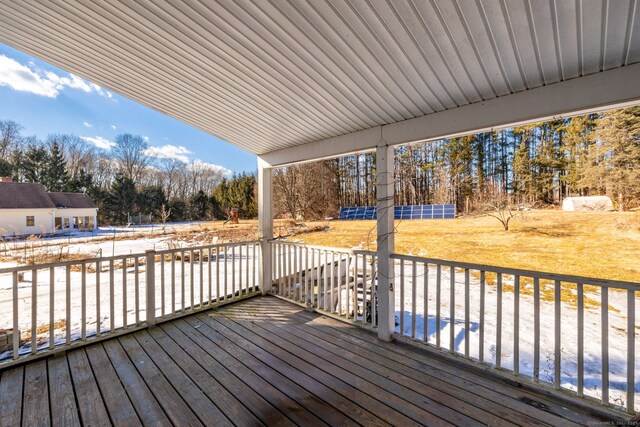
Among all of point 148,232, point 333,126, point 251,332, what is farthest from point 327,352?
point 148,232

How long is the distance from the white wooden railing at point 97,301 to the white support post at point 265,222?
0.14m

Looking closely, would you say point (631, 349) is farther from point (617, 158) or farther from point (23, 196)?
point (23, 196)

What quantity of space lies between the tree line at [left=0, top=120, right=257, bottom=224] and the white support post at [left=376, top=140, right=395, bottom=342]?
7672 mm

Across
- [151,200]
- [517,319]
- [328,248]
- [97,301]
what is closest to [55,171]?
[151,200]

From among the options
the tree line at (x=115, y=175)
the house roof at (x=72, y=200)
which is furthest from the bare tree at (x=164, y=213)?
the house roof at (x=72, y=200)

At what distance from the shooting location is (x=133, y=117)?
11.8 meters

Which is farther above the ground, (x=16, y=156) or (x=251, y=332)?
(x=16, y=156)

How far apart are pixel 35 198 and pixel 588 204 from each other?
11.9 m

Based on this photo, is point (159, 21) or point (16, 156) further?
point (16, 156)

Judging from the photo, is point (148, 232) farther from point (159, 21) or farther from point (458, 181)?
point (458, 181)

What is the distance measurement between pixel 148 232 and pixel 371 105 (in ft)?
28.1

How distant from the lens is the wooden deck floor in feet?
5.85

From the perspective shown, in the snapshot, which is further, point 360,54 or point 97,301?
point 97,301

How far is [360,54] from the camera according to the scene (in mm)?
1952
